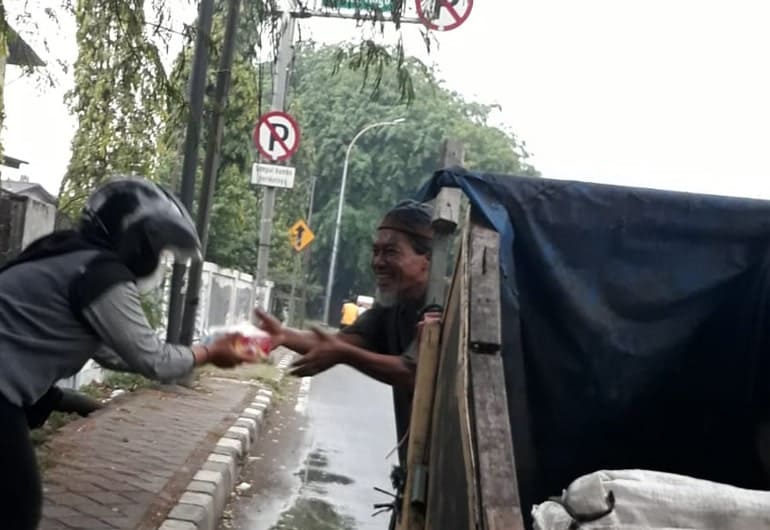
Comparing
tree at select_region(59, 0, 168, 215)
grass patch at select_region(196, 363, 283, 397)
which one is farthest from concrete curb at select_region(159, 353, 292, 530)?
grass patch at select_region(196, 363, 283, 397)

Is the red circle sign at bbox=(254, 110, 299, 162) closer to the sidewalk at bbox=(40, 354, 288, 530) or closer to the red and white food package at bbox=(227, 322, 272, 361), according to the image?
the sidewalk at bbox=(40, 354, 288, 530)

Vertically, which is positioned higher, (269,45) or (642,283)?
(269,45)

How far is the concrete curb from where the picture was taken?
571 cm

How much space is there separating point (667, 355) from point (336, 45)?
9.68 ft

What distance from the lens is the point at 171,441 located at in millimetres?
8062

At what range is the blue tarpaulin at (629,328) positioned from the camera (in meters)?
3.29

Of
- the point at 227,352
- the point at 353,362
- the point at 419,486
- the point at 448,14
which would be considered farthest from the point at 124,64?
the point at 419,486

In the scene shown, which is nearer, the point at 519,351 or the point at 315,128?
the point at 519,351

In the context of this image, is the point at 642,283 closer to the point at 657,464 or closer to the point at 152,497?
the point at 657,464

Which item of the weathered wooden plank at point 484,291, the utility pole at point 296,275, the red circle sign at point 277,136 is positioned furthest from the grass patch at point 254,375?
the utility pole at point 296,275

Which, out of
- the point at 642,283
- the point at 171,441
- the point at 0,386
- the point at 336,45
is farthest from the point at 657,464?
the point at 171,441

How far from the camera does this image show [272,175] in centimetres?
1416

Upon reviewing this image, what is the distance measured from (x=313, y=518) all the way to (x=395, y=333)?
3.27m

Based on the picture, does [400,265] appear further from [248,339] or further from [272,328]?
[248,339]
